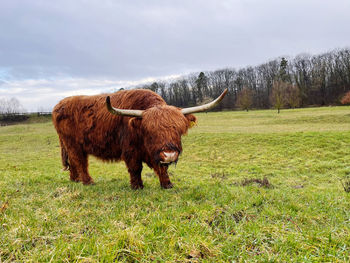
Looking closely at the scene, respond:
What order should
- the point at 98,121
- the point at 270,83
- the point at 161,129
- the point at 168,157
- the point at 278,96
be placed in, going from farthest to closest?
the point at 270,83, the point at 278,96, the point at 98,121, the point at 161,129, the point at 168,157

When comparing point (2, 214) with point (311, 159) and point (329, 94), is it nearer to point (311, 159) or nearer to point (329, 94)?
point (311, 159)

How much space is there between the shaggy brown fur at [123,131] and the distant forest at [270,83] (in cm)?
4883

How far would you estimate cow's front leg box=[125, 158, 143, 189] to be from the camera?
4.98 metres

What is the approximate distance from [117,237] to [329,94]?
238ft

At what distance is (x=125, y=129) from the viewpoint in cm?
486

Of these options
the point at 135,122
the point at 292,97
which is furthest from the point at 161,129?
the point at 292,97

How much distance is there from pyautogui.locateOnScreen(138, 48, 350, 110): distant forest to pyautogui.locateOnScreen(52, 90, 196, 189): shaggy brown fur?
48.8 m

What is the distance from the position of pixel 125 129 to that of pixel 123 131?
10 cm

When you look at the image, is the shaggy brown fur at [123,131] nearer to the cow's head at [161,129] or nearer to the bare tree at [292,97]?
the cow's head at [161,129]

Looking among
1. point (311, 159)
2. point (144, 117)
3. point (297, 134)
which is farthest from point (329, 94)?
point (144, 117)

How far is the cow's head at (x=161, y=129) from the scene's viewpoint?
3.93 meters

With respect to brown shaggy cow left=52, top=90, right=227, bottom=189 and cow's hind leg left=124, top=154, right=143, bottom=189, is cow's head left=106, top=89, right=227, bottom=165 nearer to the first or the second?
brown shaggy cow left=52, top=90, right=227, bottom=189

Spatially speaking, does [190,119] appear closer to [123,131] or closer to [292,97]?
[123,131]

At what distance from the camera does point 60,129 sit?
5.82 m
